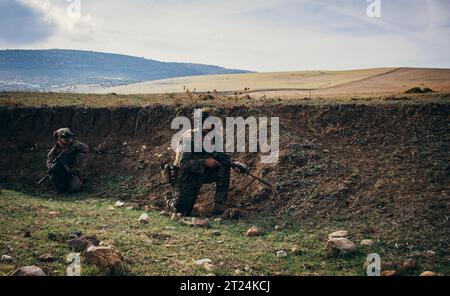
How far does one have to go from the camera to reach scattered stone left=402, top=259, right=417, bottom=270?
6.99 m

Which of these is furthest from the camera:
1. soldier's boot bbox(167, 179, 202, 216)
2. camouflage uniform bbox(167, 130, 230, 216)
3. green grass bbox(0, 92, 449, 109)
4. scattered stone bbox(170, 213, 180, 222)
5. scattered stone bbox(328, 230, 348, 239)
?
green grass bbox(0, 92, 449, 109)

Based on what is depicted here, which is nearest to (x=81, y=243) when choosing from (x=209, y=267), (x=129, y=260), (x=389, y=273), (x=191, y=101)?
(x=129, y=260)

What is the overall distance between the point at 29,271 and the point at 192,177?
505cm

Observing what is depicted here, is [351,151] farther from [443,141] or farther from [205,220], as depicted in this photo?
[205,220]

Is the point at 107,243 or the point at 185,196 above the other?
the point at 185,196

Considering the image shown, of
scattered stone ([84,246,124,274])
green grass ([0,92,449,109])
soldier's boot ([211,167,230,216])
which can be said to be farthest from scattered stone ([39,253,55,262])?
green grass ([0,92,449,109])

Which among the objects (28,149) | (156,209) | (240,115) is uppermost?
(240,115)

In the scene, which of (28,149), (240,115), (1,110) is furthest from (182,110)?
(1,110)

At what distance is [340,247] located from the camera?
299 inches

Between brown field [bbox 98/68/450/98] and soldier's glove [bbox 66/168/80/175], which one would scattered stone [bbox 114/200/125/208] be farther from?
brown field [bbox 98/68/450/98]

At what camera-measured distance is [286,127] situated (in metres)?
13.2

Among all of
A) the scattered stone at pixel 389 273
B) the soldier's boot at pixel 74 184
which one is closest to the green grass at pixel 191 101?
the soldier's boot at pixel 74 184

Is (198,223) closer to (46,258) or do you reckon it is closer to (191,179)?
(191,179)
